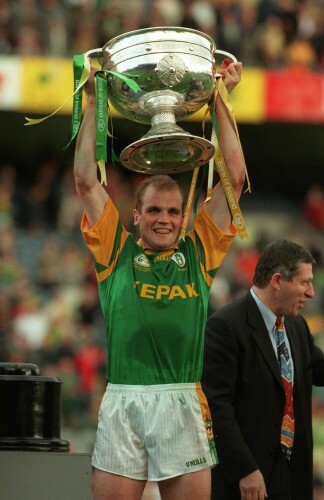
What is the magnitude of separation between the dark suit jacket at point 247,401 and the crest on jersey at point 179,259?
780mm

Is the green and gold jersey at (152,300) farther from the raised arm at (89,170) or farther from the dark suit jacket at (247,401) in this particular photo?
the dark suit jacket at (247,401)

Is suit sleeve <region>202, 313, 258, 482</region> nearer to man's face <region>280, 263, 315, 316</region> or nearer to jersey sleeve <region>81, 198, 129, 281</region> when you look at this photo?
man's face <region>280, 263, 315, 316</region>

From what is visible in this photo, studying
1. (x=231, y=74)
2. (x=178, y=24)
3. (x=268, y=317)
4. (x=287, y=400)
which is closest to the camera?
(x=231, y=74)

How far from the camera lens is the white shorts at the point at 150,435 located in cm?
433

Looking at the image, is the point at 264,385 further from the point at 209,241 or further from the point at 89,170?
the point at 89,170

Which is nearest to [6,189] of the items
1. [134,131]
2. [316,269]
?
[134,131]

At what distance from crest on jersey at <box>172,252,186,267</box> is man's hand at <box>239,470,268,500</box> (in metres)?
1.04

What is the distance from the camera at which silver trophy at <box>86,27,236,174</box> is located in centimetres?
452

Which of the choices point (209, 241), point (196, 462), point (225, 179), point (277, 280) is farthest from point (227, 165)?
point (196, 462)

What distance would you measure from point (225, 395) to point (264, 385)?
19cm

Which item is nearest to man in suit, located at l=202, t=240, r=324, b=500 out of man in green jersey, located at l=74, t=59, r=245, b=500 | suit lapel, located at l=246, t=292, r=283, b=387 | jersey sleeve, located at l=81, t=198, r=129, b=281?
suit lapel, located at l=246, t=292, r=283, b=387

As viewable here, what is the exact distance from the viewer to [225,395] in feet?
17.0

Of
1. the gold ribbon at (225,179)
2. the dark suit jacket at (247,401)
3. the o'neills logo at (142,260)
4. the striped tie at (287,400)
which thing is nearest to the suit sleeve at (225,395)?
the dark suit jacket at (247,401)

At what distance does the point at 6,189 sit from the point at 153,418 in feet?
36.9
